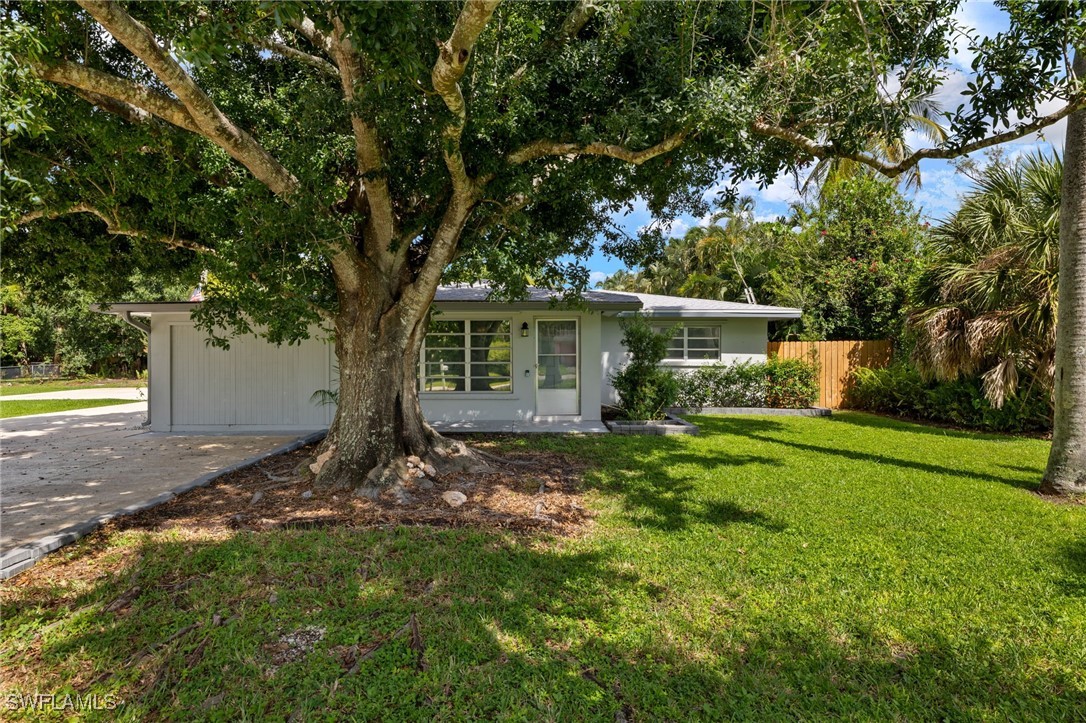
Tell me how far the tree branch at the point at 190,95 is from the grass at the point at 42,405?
45.4ft

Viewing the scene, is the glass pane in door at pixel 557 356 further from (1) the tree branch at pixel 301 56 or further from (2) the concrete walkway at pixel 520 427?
(1) the tree branch at pixel 301 56

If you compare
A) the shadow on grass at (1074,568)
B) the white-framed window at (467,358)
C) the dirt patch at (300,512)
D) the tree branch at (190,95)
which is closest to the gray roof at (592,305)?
the white-framed window at (467,358)

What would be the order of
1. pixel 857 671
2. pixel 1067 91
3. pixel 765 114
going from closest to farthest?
pixel 857 671 < pixel 1067 91 < pixel 765 114

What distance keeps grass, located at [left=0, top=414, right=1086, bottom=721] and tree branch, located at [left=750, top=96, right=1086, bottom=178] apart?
3.32 meters

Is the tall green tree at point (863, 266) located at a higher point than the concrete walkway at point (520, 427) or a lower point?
higher

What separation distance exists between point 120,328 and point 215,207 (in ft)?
89.5

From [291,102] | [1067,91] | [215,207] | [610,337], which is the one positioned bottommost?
[610,337]

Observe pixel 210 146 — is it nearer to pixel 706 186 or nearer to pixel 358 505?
pixel 358 505

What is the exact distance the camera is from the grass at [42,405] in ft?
46.8

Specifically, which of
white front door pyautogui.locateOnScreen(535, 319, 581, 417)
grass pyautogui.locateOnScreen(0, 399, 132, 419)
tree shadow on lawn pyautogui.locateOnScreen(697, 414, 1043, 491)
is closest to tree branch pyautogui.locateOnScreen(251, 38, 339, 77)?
white front door pyautogui.locateOnScreen(535, 319, 581, 417)

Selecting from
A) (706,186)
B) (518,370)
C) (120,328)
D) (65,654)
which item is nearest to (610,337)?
(518,370)

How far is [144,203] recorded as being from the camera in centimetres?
682

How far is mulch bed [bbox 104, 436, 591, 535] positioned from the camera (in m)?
4.84

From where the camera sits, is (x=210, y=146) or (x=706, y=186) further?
(x=706, y=186)
